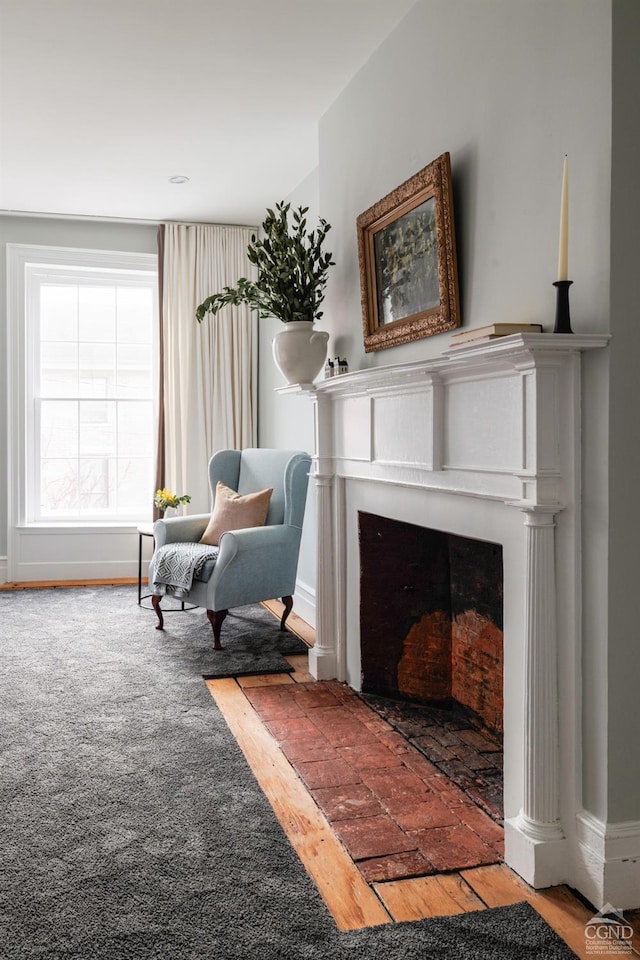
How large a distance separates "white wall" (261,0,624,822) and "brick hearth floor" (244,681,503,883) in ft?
1.45

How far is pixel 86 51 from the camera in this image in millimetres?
3414

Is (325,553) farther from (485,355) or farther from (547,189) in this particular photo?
(547,189)

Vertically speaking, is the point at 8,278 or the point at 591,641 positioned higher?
the point at 8,278

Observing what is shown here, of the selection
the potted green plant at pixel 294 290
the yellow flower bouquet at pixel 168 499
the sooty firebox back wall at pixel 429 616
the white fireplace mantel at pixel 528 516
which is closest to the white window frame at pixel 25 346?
the yellow flower bouquet at pixel 168 499

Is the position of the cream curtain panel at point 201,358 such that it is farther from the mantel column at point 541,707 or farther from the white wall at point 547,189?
the mantel column at point 541,707

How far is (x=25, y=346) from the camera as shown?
607 cm

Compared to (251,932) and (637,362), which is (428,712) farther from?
(637,362)

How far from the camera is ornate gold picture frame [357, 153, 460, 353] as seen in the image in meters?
2.63

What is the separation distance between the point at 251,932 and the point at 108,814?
29.8 inches

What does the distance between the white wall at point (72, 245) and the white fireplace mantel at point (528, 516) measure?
12.9 ft

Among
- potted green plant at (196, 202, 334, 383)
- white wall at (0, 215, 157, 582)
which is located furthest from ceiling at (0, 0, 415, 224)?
potted green plant at (196, 202, 334, 383)

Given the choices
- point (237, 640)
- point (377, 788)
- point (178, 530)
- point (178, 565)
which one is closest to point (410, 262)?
point (377, 788)

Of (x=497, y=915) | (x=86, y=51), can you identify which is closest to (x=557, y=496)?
(x=497, y=915)

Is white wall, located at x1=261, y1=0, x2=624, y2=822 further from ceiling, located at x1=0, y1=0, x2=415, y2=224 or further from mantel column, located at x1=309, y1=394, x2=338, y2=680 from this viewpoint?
mantel column, located at x1=309, y1=394, x2=338, y2=680
